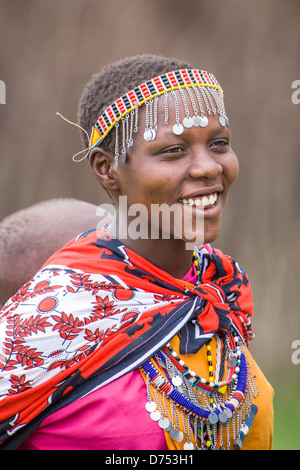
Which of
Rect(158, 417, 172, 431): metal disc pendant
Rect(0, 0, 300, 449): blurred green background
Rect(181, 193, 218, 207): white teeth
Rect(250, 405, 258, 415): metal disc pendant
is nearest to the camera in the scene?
Rect(158, 417, 172, 431): metal disc pendant

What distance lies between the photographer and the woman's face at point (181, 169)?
1.96m

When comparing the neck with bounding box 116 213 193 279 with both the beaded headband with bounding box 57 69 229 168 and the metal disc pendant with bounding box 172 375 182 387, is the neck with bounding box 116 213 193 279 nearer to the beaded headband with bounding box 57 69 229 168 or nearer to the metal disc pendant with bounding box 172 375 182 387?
the beaded headband with bounding box 57 69 229 168

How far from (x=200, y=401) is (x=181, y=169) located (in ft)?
2.34

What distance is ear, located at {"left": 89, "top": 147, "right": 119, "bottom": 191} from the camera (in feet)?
6.95

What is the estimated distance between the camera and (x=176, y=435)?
1896mm

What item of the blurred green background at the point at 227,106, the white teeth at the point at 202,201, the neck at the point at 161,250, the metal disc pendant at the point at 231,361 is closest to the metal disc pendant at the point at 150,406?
the metal disc pendant at the point at 231,361

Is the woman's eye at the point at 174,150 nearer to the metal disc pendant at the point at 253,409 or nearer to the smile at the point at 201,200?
the smile at the point at 201,200

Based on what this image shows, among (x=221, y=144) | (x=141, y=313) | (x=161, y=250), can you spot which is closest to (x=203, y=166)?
(x=221, y=144)

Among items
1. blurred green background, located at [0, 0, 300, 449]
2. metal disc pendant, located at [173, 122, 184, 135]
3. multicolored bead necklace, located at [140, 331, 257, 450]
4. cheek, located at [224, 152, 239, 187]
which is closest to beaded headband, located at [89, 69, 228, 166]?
metal disc pendant, located at [173, 122, 184, 135]

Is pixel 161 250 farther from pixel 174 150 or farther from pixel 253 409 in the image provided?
pixel 253 409

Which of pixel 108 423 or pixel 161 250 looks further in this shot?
pixel 161 250

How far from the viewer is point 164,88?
6.61 ft

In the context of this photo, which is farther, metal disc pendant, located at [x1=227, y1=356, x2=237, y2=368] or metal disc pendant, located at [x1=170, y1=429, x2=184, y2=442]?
metal disc pendant, located at [x1=227, y1=356, x2=237, y2=368]

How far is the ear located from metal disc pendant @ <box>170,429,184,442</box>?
79cm
